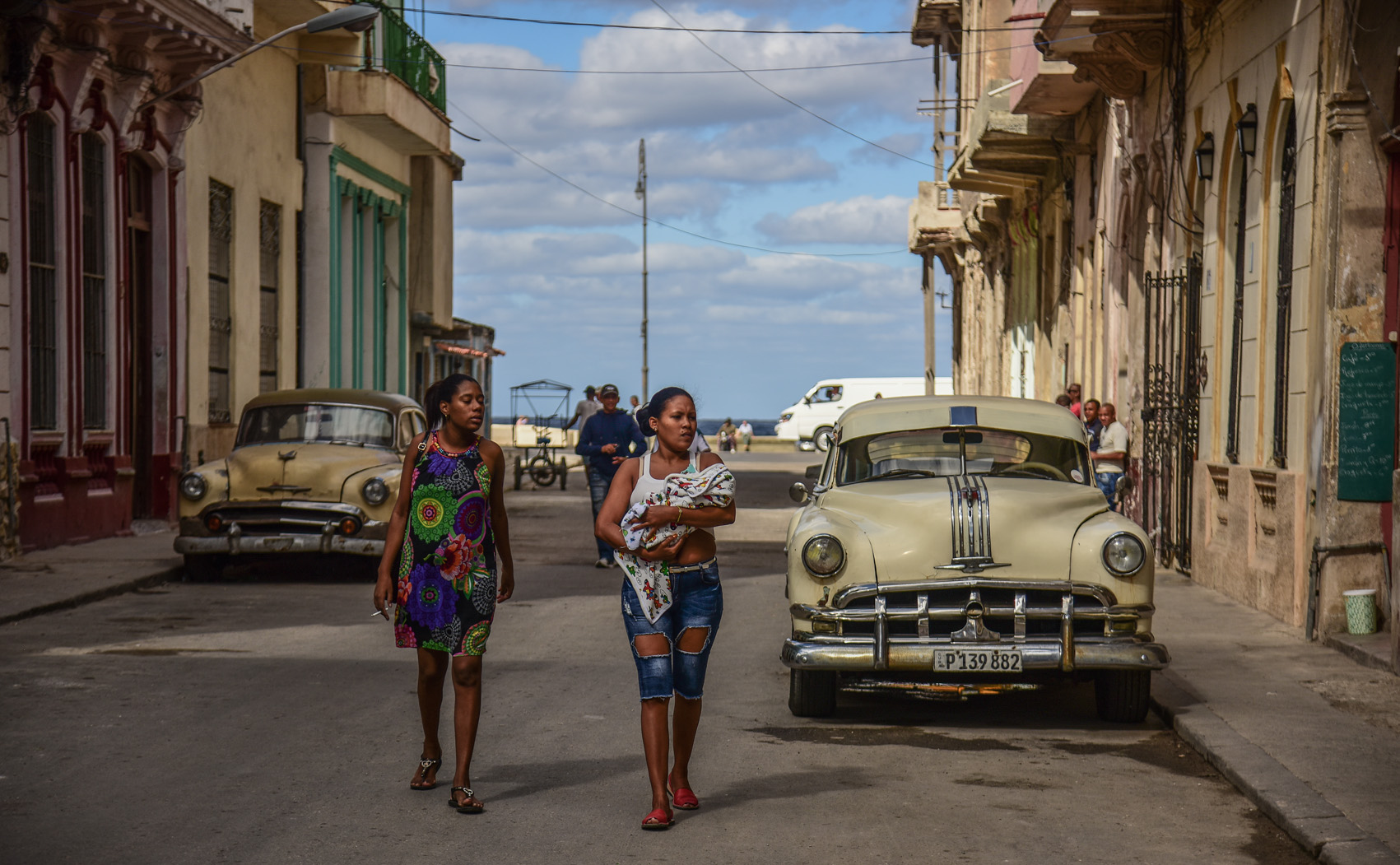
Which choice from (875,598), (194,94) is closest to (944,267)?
(194,94)

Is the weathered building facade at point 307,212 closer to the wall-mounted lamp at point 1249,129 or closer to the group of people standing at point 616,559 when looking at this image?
the wall-mounted lamp at point 1249,129

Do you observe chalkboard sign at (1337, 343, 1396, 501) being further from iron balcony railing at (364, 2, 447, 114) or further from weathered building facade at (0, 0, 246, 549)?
iron balcony railing at (364, 2, 447, 114)

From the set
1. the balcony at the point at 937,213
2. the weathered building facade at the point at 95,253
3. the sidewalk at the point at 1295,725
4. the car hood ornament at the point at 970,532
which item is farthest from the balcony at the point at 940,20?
the car hood ornament at the point at 970,532

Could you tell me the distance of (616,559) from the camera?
6.74m

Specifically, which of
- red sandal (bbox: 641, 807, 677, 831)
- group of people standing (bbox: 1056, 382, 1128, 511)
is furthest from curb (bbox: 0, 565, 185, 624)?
group of people standing (bbox: 1056, 382, 1128, 511)

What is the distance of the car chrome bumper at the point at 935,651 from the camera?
8.16 meters

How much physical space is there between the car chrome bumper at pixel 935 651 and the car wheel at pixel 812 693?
0.40 metres

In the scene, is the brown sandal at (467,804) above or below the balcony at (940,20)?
below

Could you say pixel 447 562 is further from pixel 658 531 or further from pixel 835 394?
pixel 835 394

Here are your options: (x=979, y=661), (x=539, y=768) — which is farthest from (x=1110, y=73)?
(x=539, y=768)

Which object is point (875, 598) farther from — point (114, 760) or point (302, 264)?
point (302, 264)

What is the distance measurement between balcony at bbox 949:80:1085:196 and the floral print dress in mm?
19526

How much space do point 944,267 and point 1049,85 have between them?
86.6ft

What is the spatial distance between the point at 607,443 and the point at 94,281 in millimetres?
6179
